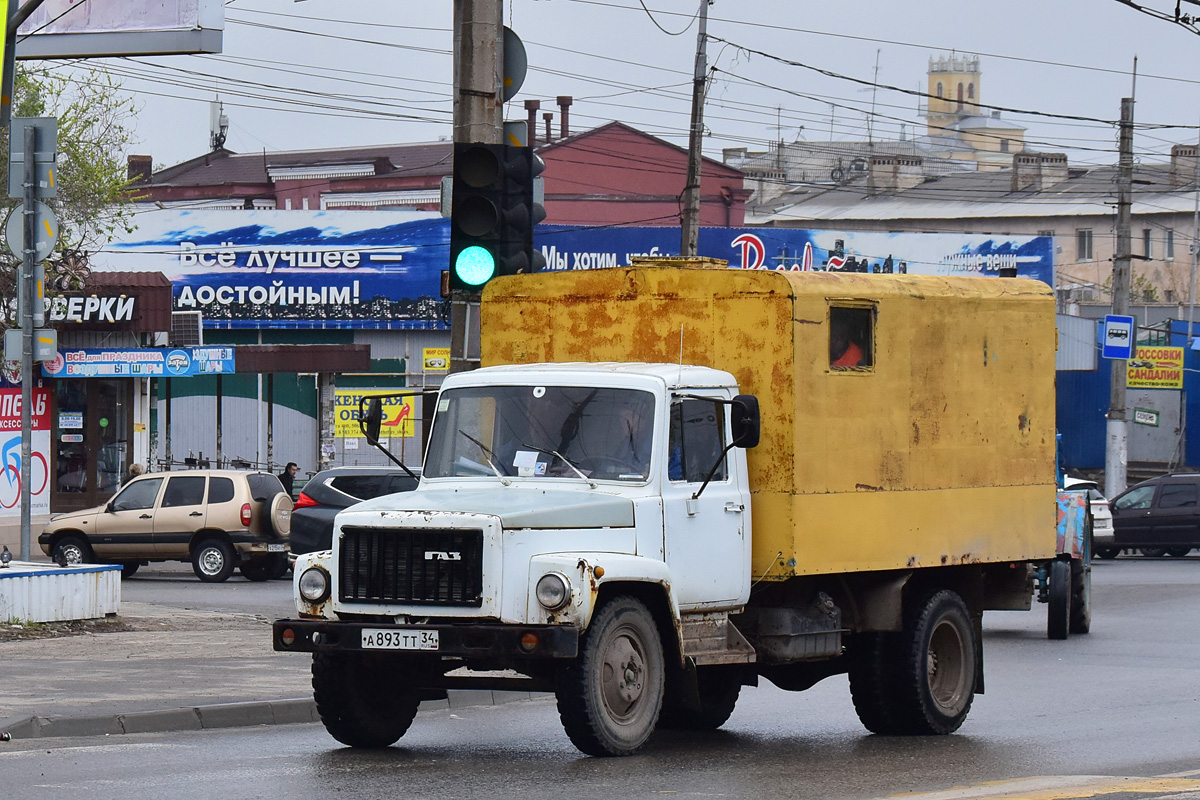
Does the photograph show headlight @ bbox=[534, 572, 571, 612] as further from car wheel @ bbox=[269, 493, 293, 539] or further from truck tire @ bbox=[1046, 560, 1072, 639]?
car wheel @ bbox=[269, 493, 293, 539]

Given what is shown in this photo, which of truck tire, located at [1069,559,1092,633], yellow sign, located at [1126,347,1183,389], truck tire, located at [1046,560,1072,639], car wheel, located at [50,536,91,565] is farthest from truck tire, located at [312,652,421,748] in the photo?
yellow sign, located at [1126,347,1183,389]

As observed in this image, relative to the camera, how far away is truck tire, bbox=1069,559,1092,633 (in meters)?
20.3

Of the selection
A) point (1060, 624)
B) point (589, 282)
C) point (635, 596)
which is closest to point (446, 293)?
point (589, 282)

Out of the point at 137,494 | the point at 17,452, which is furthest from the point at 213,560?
the point at 17,452

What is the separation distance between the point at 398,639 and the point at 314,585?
702mm

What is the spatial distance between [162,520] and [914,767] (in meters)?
18.9

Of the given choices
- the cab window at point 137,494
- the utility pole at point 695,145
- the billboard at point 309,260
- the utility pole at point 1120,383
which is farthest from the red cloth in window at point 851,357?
the billboard at point 309,260

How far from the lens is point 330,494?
24.7m

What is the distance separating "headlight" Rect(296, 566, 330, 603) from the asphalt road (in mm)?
888

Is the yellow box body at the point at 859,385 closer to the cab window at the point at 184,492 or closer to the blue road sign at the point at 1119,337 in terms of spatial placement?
the cab window at the point at 184,492

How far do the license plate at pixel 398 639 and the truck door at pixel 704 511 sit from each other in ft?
4.88

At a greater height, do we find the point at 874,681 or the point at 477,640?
the point at 477,640

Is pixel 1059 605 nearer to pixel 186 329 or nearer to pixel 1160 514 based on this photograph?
pixel 1160 514

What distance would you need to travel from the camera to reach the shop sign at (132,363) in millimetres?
34938
